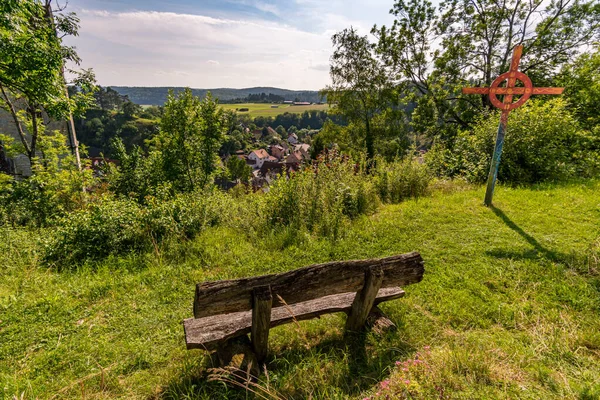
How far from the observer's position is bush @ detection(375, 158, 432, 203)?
23.2 feet

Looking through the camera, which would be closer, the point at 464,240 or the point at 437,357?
the point at 437,357

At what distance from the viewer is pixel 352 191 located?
20.2ft

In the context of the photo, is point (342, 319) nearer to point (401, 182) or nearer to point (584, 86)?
point (401, 182)

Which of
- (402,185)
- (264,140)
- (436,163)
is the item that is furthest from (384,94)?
(264,140)

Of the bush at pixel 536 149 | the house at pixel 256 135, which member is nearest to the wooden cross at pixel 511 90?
the bush at pixel 536 149

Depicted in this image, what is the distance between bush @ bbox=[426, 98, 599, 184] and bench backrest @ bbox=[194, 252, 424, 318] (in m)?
6.86

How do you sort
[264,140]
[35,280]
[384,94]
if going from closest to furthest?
[35,280] → [384,94] → [264,140]

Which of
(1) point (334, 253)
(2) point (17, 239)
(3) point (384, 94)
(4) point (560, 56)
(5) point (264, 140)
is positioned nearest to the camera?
(1) point (334, 253)

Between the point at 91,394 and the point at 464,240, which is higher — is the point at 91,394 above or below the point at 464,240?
below

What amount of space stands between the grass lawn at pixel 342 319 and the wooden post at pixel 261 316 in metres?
0.32

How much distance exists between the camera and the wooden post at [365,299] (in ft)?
7.72

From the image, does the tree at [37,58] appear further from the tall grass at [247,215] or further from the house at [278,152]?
the house at [278,152]

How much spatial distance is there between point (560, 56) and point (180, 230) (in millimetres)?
18904

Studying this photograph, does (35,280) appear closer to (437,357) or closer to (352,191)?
(437,357)
